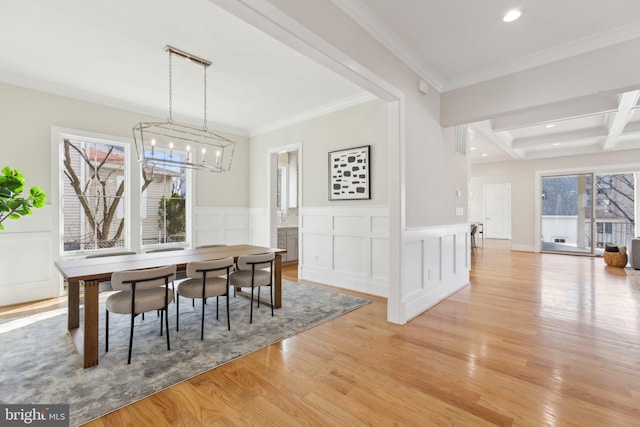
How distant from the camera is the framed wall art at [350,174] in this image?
4.29 metres

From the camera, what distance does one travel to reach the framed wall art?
A: 429 cm

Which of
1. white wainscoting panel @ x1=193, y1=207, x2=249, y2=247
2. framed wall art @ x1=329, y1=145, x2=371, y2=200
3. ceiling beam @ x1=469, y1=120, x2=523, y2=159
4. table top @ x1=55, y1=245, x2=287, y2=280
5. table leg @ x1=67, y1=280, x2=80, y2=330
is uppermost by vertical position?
ceiling beam @ x1=469, y1=120, x2=523, y2=159

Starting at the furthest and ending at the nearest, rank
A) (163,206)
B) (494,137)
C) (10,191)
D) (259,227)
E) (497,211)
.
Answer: (497,211) < (494,137) < (259,227) < (163,206) < (10,191)

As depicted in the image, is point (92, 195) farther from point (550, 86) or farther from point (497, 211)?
point (497, 211)

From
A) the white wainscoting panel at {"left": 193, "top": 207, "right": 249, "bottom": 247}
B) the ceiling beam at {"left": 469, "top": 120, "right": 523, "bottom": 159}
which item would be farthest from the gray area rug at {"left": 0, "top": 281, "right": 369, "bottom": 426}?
the ceiling beam at {"left": 469, "top": 120, "right": 523, "bottom": 159}

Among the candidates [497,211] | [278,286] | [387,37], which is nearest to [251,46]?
[387,37]

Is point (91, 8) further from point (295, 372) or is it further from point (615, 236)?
point (615, 236)

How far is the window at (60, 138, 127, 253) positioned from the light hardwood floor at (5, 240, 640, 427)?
147 inches

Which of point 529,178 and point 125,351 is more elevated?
point 529,178

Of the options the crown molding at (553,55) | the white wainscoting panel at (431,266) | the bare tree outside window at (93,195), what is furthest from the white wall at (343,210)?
the bare tree outside window at (93,195)

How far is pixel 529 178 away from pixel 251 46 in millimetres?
8890

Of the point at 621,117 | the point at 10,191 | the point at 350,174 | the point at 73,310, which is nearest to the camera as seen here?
the point at 10,191

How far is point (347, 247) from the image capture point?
15.0 feet

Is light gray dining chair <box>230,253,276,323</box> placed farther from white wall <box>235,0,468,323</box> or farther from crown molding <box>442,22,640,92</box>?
crown molding <box>442,22,640,92</box>
